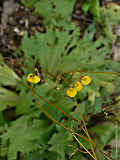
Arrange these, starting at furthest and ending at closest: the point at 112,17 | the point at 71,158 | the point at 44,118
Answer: the point at 112,17 < the point at 44,118 < the point at 71,158

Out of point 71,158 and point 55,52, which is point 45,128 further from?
point 55,52

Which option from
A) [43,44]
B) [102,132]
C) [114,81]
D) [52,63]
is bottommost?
[102,132]

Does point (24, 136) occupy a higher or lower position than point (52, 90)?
lower

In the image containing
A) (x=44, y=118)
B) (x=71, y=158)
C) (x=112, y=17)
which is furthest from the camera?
(x=112, y=17)

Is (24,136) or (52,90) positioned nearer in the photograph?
(24,136)

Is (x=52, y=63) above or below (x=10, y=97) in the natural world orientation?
above

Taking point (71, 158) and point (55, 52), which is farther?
point (55, 52)

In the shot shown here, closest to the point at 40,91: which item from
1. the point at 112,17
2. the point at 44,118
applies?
the point at 44,118
